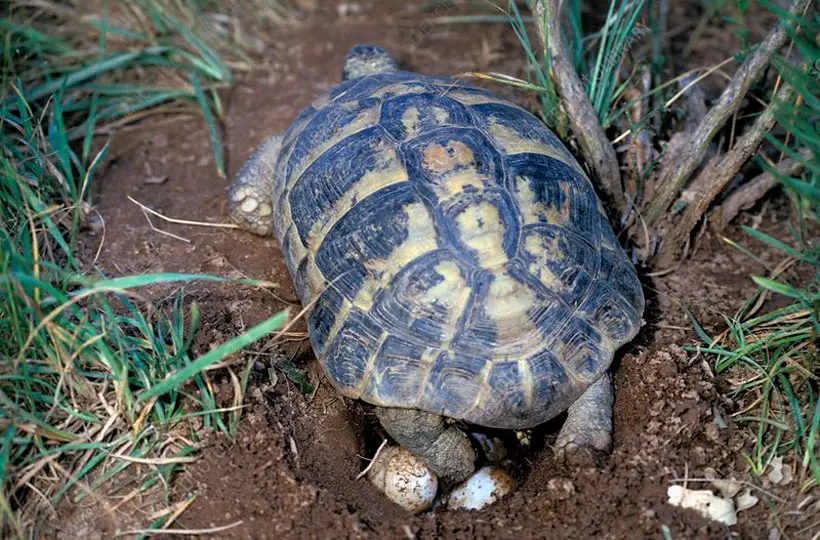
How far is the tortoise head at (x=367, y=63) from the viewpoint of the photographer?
397 cm

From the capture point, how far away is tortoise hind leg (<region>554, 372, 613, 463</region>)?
2680 mm

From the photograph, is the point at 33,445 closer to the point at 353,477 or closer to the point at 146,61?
the point at 353,477

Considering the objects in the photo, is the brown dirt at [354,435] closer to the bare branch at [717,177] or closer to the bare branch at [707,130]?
the bare branch at [717,177]

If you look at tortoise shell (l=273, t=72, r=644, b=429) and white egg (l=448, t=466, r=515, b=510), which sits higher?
tortoise shell (l=273, t=72, r=644, b=429)

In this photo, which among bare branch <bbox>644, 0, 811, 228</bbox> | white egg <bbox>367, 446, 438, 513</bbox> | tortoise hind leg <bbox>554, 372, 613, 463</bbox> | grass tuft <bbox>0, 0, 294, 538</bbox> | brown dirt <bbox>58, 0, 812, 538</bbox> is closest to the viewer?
grass tuft <bbox>0, 0, 294, 538</bbox>

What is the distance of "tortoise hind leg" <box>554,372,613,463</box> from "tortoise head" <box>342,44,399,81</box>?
7.10 feet

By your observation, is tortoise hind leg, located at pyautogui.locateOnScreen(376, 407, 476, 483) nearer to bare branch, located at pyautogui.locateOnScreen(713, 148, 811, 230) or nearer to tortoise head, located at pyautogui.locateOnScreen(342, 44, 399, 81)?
bare branch, located at pyautogui.locateOnScreen(713, 148, 811, 230)

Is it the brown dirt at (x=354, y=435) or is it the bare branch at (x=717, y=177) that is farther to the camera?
the bare branch at (x=717, y=177)

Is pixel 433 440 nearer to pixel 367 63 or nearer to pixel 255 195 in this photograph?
pixel 255 195

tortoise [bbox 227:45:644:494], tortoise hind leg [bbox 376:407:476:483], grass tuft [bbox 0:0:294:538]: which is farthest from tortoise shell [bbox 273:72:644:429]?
grass tuft [bbox 0:0:294:538]

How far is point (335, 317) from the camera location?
289 centimetres

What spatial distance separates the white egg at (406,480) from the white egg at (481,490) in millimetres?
100

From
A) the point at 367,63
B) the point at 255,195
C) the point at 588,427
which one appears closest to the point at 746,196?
the point at 588,427

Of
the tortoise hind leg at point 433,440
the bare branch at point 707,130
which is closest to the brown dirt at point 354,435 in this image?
the tortoise hind leg at point 433,440
